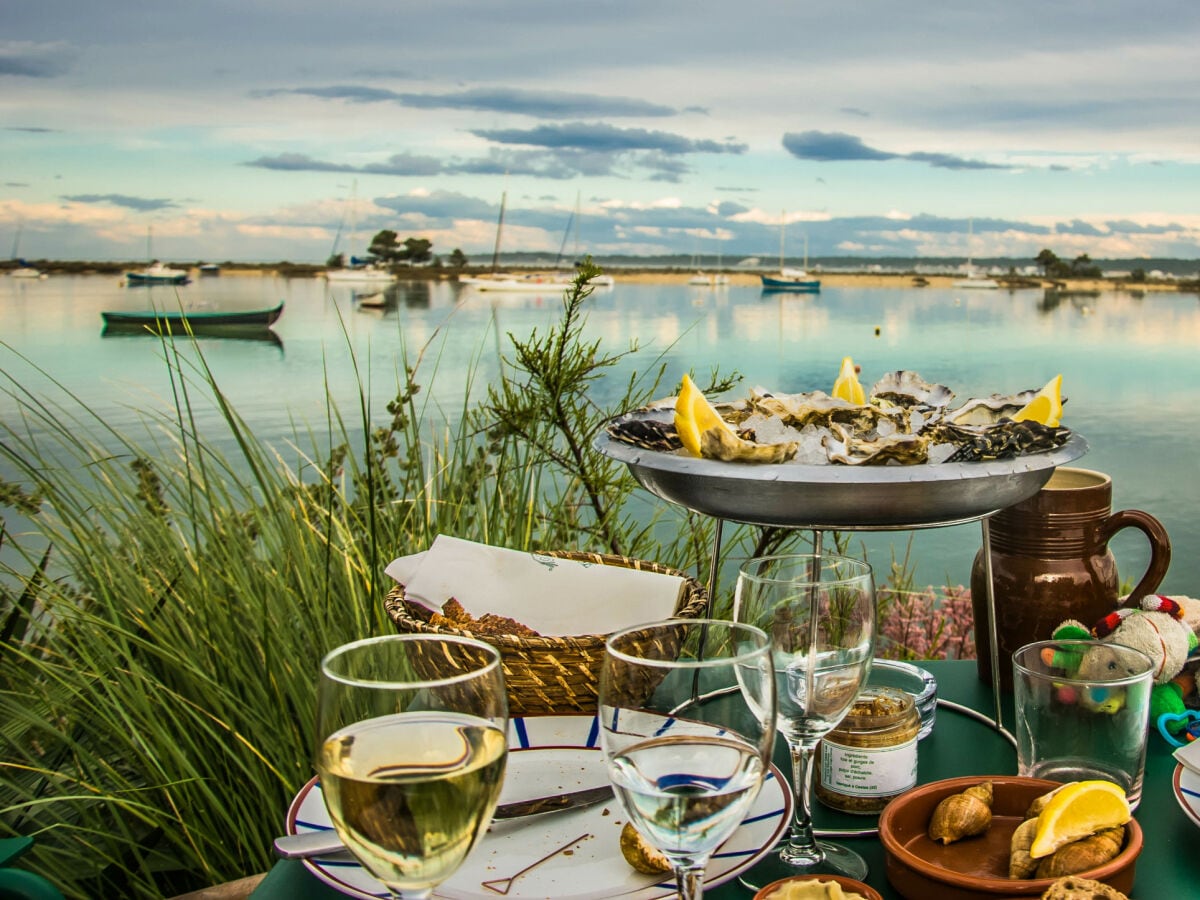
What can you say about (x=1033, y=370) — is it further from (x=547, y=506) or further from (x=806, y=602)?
(x=806, y=602)

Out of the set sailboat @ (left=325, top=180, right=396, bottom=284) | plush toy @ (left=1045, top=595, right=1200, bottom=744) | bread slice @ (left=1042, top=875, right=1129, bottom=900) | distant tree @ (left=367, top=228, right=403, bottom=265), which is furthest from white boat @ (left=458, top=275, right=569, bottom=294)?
bread slice @ (left=1042, top=875, right=1129, bottom=900)

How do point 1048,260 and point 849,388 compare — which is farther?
point 1048,260

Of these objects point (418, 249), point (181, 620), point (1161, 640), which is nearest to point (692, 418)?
point (1161, 640)

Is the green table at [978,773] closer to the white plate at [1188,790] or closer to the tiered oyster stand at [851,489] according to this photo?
the white plate at [1188,790]

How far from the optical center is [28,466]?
216 centimetres

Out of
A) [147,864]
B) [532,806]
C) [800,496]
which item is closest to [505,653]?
[532,806]

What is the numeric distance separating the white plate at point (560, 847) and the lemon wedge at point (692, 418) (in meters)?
0.36

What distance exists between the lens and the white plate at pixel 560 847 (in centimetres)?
84

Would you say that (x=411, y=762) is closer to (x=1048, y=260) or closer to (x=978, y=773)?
(x=978, y=773)

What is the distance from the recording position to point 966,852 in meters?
0.97

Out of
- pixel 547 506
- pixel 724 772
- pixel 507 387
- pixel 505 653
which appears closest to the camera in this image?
pixel 724 772

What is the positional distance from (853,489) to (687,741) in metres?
0.45

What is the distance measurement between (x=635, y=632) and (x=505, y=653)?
0.56m

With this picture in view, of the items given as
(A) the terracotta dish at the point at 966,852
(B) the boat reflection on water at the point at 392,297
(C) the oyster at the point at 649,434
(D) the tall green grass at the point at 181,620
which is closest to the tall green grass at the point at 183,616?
(D) the tall green grass at the point at 181,620
